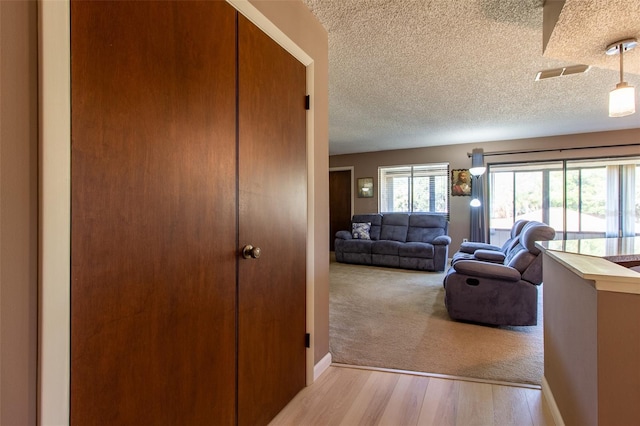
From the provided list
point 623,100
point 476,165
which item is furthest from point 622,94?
point 476,165

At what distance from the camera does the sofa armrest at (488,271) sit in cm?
284

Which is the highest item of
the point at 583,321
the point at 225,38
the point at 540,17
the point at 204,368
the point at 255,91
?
the point at 540,17

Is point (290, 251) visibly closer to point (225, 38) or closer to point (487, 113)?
point (225, 38)

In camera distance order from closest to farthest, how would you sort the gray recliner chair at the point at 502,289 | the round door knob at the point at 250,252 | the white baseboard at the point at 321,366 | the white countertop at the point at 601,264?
the white countertop at the point at 601,264 < the round door knob at the point at 250,252 < the white baseboard at the point at 321,366 < the gray recliner chair at the point at 502,289

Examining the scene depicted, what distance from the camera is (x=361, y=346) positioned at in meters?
2.52

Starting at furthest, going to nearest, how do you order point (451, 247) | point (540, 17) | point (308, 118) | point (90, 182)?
point (451, 247), point (540, 17), point (308, 118), point (90, 182)

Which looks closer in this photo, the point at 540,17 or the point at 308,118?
the point at 308,118

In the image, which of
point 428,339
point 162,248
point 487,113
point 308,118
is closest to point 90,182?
point 162,248

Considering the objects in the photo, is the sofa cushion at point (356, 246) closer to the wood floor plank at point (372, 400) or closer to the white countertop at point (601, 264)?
the wood floor plank at point (372, 400)

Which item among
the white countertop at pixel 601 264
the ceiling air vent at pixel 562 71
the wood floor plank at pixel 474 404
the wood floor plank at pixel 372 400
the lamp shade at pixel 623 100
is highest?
the ceiling air vent at pixel 562 71

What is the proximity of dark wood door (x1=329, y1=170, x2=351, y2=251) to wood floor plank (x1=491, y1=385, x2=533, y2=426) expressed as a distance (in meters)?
5.87

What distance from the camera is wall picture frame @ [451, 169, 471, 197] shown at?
20.8 feet

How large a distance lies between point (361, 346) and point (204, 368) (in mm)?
1604

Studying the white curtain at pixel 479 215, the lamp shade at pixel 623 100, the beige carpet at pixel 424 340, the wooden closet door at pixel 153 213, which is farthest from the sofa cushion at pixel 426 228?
the wooden closet door at pixel 153 213
